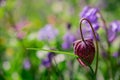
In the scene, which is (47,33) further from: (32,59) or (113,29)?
(113,29)

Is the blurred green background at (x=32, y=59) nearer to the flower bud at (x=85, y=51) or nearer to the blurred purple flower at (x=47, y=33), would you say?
the blurred purple flower at (x=47, y=33)

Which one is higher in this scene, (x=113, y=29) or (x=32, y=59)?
(x=113, y=29)

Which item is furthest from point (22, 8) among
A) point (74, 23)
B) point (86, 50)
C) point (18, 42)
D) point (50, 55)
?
point (86, 50)

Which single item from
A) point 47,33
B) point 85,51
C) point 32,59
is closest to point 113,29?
point 85,51

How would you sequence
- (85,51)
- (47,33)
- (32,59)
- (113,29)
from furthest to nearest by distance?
(32,59), (47,33), (113,29), (85,51)

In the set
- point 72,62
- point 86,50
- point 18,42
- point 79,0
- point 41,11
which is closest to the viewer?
point 86,50

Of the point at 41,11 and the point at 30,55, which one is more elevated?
the point at 41,11

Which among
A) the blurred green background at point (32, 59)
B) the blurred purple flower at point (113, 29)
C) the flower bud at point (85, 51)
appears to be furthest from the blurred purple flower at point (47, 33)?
the flower bud at point (85, 51)

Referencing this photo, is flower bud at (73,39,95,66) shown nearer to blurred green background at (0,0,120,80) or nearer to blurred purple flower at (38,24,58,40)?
blurred green background at (0,0,120,80)

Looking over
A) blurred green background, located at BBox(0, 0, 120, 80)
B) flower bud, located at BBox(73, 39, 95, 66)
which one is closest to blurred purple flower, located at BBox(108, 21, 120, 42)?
blurred green background, located at BBox(0, 0, 120, 80)

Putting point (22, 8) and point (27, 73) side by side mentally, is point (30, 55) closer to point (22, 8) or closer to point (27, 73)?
point (27, 73)

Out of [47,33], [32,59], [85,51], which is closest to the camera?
[85,51]
